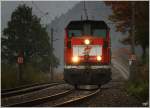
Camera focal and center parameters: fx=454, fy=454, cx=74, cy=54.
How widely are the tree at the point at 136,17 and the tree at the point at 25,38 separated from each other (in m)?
7.98

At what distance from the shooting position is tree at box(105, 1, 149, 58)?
3472 centimetres

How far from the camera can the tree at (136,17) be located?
3472 cm

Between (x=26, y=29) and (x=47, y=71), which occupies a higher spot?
(x=26, y=29)

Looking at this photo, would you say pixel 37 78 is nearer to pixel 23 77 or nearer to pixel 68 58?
pixel 23 77

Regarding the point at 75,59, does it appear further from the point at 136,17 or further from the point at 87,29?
the point at 136,17

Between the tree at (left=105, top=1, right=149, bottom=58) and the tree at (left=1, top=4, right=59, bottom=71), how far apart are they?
7.98 metres

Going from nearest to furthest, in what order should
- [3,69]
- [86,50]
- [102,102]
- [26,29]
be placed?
1. [102,102]
2. [86,50]
3. [3,69]
4. [26,29]

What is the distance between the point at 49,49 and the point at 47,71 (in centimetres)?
252

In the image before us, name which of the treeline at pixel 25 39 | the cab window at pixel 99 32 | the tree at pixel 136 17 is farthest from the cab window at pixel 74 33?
the treeline at pixel 25 39

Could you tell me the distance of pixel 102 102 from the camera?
1484cm

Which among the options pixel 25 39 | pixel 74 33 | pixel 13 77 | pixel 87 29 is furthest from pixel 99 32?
pixel 25 39

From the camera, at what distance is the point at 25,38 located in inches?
1601

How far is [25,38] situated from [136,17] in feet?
35.2

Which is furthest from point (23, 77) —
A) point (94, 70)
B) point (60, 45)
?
point (60, 45)
